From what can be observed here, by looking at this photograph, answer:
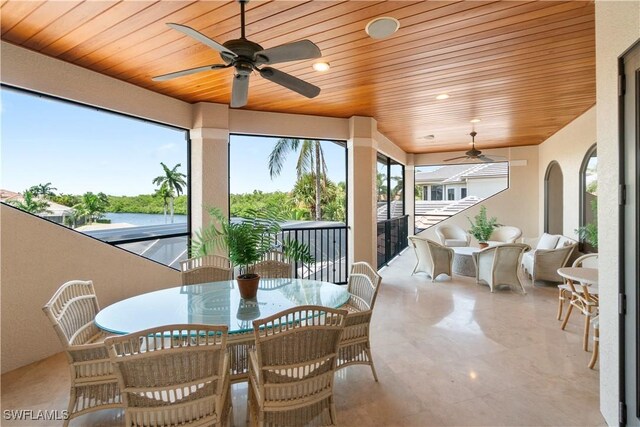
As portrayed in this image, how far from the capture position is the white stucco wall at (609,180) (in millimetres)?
1812

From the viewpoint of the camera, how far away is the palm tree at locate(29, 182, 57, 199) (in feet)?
10.0

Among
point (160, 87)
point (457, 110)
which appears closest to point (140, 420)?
point (160, 87)

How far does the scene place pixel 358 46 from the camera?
2732mm

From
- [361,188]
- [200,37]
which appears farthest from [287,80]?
[361,188]

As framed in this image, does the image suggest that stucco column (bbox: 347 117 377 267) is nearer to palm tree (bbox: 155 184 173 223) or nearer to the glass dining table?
the glass dining table

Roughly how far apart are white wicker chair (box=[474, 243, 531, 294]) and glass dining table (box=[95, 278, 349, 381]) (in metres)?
3.31

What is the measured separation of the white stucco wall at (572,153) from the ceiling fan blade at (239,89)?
5.30 m

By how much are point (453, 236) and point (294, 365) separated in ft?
22.7

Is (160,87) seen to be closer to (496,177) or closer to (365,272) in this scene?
(365,272)

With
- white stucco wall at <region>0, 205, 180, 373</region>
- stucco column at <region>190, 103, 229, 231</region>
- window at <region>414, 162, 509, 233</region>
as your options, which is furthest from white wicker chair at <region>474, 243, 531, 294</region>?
white stucco wall at <region>0, 205, 180, 373</region>

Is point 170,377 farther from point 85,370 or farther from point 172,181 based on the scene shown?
point 172,181

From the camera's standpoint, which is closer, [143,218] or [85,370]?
[85,370]

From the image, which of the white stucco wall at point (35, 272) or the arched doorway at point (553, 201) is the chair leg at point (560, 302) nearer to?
the arched doorway at point (553, 201)

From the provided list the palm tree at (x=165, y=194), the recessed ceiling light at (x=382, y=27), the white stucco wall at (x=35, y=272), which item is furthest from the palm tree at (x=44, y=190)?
the recessed ceiling light at (x=382, y=27)
